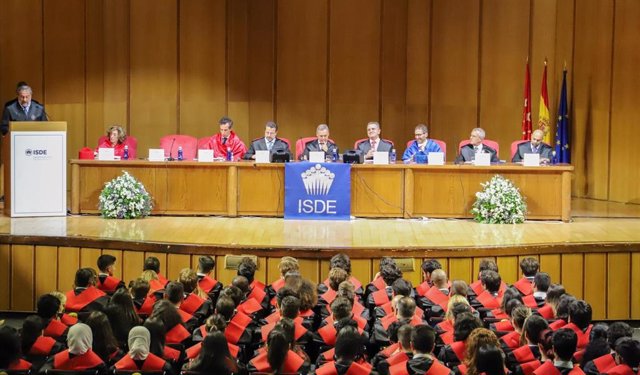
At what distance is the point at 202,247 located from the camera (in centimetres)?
1004

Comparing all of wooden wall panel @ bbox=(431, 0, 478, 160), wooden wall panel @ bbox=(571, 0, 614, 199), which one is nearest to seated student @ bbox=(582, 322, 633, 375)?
wooden wall panel @ bbox=(571, 0, 614, 199)

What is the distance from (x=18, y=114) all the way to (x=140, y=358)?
25.9 feet

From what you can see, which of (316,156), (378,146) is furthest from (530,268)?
(378,146)

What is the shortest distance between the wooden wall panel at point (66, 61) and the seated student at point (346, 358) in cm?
1062

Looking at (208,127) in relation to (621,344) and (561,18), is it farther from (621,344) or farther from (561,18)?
(621,344)

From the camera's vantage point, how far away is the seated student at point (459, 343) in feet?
20.0

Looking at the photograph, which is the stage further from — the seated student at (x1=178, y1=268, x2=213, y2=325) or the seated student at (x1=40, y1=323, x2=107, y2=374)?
the seated student at (x1=40, y1=323, x2=107, y2=374)

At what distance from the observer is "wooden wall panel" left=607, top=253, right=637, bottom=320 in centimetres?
1037

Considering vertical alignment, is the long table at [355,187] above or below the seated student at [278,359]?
above

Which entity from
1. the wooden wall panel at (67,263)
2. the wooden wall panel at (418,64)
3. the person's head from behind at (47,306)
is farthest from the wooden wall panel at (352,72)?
the person's head from behind at (47,306)

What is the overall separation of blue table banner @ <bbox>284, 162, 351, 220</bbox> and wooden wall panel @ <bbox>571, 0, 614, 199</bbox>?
523cm

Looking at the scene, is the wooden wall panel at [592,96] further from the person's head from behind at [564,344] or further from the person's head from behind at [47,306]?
the person's head from behind at [47,306]

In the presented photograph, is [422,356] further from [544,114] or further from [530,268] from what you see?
[544,114]

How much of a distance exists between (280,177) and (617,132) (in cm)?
580
